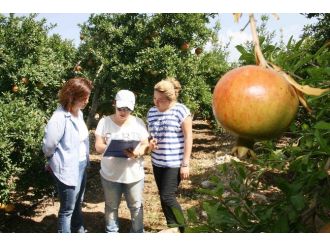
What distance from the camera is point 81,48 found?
656cm

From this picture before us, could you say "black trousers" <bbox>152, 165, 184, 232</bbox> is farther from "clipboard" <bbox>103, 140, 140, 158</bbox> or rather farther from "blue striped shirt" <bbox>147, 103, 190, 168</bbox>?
"clipboard" <bbox>103, 140, 140, 158</bbox>

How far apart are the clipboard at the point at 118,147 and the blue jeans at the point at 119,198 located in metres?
0.25

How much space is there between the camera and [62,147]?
310 centimetres

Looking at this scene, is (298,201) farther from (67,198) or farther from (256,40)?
(67,198)

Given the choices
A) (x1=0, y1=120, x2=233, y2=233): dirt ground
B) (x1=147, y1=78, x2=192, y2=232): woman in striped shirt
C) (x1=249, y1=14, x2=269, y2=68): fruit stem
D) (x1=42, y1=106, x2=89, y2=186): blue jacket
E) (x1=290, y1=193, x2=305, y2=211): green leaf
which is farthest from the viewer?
(x1=0, y1=120, x2=233, y2=233): dirt ground

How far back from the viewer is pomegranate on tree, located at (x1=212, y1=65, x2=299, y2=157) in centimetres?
47

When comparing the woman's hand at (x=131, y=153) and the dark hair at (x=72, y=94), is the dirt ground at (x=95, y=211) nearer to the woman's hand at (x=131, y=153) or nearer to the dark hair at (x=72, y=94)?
the woman's hand at (x=131, y=153)

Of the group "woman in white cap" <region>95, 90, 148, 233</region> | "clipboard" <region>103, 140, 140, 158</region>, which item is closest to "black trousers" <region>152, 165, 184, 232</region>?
"woman in white cap" <region>95, 90, 148, 233</region>

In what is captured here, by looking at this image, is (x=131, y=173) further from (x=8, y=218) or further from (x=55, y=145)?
(x=8, y=218)

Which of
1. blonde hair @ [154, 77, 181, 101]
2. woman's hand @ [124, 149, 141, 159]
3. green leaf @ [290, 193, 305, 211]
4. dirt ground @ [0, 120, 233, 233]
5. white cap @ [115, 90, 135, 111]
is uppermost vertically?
blonde hair @ [154, 77, 181, 101]

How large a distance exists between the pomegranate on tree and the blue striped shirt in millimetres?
2789

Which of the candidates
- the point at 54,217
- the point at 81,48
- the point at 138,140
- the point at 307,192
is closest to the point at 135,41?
the point at 81,48

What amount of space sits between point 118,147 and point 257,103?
109 inches

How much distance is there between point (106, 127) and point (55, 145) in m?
0.43
